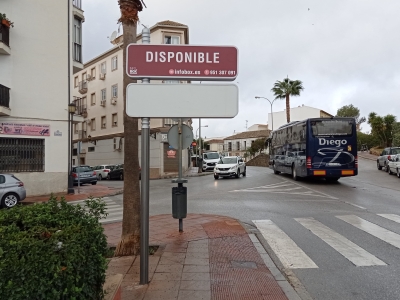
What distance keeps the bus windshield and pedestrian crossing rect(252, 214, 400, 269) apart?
8699 mm

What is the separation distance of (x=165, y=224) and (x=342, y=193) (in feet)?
29.7

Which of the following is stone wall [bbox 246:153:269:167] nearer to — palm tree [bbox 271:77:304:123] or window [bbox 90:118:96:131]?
palm tree [bbox 271:77:304:123]

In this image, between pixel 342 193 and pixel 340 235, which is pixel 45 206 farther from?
pixel 342 193

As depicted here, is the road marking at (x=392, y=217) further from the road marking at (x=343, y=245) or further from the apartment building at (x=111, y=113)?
the apartment building at (x=111, y=113)

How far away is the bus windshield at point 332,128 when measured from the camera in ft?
58.2

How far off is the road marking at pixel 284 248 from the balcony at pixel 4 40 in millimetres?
14460

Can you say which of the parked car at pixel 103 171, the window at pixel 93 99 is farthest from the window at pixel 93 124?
the parked car at pixel 103 171

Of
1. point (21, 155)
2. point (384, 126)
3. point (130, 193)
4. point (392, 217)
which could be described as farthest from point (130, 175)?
point (384, 126)

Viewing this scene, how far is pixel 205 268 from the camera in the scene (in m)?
5.25

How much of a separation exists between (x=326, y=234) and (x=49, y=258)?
6427 mm

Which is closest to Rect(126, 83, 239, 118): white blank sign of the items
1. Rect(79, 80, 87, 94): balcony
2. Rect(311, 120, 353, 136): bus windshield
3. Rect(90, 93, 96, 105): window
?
Rect(311, 120, 353, 136): bus windshield

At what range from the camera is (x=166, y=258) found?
5727mm

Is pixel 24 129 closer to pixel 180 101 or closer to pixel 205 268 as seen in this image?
pixel 205 268

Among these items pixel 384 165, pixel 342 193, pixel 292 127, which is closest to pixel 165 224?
pixel 342 193
